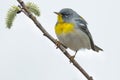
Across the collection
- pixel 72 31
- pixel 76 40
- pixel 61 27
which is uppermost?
pixel 61 27

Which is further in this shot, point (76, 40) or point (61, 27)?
point (76, 40)

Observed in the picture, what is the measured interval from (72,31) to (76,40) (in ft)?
0.56

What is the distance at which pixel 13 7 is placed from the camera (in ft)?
7.45

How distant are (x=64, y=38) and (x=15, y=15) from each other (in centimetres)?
292

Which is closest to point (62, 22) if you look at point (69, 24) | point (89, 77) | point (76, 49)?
point (69, 24)

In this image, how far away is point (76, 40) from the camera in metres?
5.23

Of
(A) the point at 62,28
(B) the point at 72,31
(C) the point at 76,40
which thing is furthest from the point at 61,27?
(C) the point at 76,40

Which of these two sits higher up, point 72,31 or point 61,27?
point 61,27

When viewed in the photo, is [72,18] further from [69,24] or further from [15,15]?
[15,15]

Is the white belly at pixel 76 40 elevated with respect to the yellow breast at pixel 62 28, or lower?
lower

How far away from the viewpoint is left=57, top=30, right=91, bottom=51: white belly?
16.7ft

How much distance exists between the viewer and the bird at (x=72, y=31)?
16.6 feet

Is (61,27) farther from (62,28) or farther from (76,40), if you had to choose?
(76,40)

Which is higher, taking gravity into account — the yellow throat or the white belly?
the yellow throat
